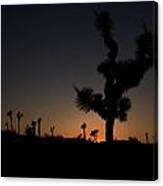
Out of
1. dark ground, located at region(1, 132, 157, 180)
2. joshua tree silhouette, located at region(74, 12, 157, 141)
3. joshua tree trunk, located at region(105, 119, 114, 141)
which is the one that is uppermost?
joshua tree silhouette, located at region(74, 12, 157, 141)

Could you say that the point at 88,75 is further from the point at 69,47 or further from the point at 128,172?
the point at 128,172

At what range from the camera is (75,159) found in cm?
308

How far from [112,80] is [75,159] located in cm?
36

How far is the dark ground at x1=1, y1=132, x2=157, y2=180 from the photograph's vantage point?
3.03m

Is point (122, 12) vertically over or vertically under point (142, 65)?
over

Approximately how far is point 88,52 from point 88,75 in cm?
9

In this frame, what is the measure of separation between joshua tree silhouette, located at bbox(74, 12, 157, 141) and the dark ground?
9cm

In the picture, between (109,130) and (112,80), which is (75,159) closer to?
(109,130)

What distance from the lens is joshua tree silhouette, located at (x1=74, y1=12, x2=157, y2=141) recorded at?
304 centimetres

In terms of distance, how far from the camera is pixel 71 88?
3090mm

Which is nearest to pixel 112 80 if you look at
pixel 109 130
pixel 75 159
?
pixel 109 130

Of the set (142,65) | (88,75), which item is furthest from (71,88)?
(142,65)

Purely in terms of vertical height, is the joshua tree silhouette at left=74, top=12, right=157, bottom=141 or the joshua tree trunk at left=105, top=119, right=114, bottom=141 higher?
the joshua tree silhouette at left=74, top=12, right=157, bottom=141

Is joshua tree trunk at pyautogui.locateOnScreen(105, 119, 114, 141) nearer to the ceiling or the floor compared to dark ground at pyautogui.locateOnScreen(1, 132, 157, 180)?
nearer to the ceiling
